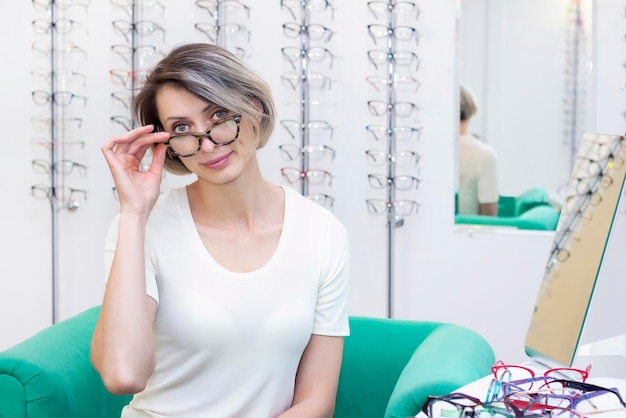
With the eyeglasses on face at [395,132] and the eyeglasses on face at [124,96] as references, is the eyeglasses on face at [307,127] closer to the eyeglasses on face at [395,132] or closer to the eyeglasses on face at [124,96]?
the eyeglasses on face at [395,132]

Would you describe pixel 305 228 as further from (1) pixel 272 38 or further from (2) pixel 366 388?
(1) pixel 272 38

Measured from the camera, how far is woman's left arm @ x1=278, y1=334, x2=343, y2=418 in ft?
5.55

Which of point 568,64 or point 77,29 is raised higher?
point 77,29

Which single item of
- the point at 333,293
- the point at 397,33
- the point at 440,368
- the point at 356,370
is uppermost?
the point at 397,33

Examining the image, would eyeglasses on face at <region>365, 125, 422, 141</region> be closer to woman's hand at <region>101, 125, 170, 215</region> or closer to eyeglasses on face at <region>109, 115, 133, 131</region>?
eyeglasses on face at <region>109, 115, 133, 131</region>

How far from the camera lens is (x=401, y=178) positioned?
375 centimetres

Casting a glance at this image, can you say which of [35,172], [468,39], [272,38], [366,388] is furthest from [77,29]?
[366,388]

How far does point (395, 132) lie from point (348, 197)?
406mm

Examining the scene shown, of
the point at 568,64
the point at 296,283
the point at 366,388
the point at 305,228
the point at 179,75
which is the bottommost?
the point at 366,388

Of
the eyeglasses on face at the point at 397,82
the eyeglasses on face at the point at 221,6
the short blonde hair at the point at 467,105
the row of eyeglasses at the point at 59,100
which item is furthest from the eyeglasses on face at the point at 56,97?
the short blonde hair at the point at 467,105

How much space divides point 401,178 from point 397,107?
1.15ft

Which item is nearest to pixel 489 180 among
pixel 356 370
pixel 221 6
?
pixel 221 6

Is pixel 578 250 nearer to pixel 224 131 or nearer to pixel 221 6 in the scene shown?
pixel 224 131

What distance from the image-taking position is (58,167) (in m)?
3.97
